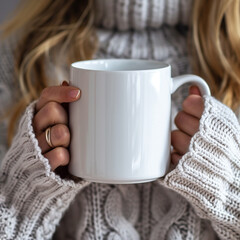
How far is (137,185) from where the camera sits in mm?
926

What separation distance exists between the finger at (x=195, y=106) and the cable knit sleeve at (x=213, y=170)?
14mm

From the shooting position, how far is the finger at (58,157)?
2.19 feet

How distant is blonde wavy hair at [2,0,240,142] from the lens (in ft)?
3.00

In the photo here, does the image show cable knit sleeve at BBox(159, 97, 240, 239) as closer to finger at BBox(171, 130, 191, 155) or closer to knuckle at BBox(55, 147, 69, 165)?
finger at BBox(171, 130, 191, 155)

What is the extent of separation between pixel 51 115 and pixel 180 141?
0.63 ft

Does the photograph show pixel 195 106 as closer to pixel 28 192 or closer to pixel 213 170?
pixel 213 170

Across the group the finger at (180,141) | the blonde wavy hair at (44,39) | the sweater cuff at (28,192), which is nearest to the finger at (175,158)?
the finger at (180,141)

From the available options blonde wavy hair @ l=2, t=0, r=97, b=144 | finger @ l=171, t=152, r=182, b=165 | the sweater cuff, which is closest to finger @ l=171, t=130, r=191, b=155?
finger @ l=171, t=152, r=182, b=165

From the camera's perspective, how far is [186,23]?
1002mm

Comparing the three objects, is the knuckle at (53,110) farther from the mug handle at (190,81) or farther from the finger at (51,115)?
the mug handle at (190,81)

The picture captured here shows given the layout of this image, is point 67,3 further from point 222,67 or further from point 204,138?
point 204,138

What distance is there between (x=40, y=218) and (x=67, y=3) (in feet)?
1.53

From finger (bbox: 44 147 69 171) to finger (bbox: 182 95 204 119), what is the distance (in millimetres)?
188

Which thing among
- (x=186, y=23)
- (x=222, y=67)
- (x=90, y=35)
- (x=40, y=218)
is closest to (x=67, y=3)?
(x=90, y=35)
